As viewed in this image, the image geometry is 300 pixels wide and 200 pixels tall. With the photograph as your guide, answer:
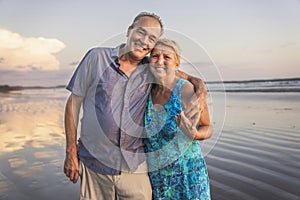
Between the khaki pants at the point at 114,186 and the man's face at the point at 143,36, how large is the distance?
85 centimetres

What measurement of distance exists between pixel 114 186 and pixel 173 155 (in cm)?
54

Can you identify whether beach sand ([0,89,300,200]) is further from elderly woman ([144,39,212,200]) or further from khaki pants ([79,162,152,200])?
khaki pants ([79,162,152,200])

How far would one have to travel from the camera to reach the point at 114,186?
2529mm

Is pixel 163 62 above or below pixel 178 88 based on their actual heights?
above

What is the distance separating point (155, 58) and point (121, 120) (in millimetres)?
505

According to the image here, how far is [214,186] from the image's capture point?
4559mm

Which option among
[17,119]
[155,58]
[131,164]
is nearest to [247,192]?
[131,164]

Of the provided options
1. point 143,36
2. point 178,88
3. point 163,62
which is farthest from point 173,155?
point 143,36

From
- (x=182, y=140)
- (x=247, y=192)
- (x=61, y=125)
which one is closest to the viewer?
(x=182, y=140)

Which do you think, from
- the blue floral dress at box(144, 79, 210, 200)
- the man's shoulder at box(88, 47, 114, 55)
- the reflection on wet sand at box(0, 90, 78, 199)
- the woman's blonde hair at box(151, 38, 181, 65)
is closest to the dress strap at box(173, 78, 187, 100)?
the blue floral dress at box(144, 79, 210, 200)

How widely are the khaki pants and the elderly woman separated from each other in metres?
0.12

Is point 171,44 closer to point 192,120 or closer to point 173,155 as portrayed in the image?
point 192,120

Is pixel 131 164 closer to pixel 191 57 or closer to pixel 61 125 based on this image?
pixel 191 57

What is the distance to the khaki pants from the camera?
249 centimetres
